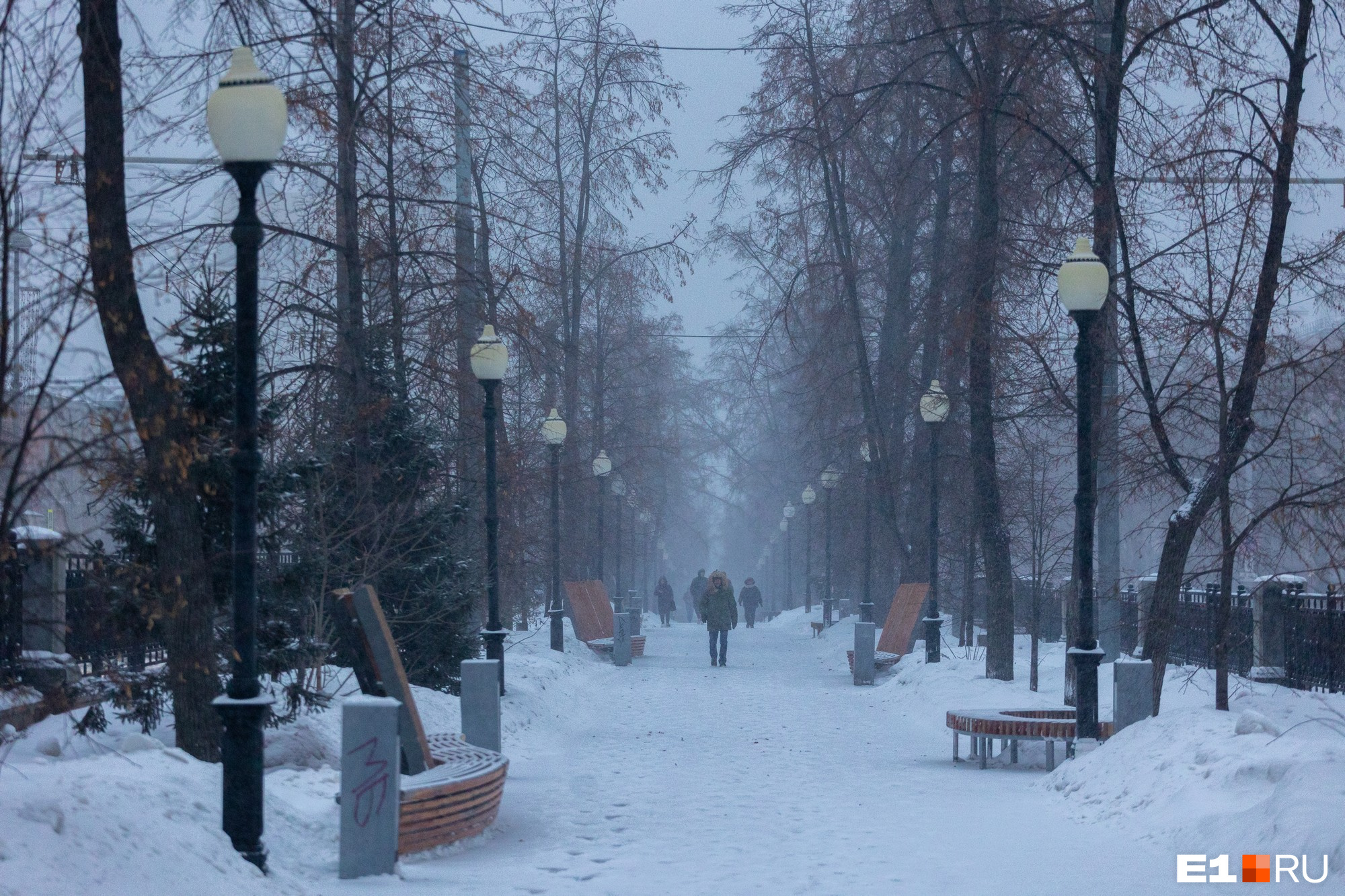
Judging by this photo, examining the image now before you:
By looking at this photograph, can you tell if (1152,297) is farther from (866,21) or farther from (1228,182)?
(866,21)

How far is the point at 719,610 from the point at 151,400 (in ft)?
59.1

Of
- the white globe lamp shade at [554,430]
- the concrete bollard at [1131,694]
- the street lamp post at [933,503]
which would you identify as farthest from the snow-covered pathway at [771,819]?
the white globe lamp shade at [554,430]

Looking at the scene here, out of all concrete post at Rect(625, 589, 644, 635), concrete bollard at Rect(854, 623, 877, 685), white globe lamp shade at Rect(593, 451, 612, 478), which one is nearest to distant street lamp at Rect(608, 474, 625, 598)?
concrete post at Rect(625, 589, 644, 635)

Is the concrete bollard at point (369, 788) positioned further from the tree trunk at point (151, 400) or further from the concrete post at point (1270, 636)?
the concrete post at point (1270, 636)

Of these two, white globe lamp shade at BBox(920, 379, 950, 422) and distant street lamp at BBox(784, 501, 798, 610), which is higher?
white globe lamp shade at BBox(920, 379, 950, 422)

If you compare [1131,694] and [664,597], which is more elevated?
[1131,694]

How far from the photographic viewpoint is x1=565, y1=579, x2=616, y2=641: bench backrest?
92.5ft

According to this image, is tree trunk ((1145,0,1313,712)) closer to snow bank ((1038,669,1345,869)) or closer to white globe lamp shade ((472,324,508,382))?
snow bank ((1038,669,1345,869))

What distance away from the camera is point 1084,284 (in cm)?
1124

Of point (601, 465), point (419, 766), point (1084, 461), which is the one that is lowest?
point (419, 766)

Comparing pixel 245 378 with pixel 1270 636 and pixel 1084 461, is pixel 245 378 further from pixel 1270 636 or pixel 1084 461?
pixel 1270 636

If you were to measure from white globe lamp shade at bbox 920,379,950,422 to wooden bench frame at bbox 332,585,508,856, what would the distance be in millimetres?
12547

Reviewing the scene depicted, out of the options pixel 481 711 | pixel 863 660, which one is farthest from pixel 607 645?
pixel 481 711

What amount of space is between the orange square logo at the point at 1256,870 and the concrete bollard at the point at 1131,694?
13.0 ft
